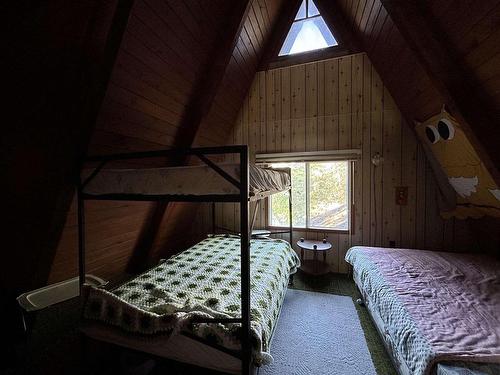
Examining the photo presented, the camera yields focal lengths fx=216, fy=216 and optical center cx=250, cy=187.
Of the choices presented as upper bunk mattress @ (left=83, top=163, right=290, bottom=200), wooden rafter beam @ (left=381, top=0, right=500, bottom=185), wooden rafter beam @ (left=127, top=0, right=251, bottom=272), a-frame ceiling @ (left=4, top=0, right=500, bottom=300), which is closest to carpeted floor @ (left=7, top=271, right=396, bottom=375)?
a-frame ceiling @ (left=4, top=0, right=500, bottom=300)

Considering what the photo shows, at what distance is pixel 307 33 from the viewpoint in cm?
345

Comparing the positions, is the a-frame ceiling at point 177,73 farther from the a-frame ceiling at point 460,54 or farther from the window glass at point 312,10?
the window glass at point 312,10

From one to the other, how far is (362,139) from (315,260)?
77.4 inches

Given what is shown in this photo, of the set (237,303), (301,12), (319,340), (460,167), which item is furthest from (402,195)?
(301,12)

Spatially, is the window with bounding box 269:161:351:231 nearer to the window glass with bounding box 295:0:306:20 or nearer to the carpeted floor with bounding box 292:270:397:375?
the carpeted floor with bounding box 292:270:397:375

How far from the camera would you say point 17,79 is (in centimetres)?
128

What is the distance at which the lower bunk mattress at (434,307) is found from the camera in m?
1.22

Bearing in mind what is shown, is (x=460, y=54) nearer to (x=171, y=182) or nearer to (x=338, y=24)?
(x=338, y=24)

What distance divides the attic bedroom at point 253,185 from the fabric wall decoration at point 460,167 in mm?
25

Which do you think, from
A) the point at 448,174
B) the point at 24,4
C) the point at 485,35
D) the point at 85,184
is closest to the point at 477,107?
the point at 485,35

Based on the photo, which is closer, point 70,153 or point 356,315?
point 70,153

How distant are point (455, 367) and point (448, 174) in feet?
7.55

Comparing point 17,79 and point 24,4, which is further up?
point 24,4

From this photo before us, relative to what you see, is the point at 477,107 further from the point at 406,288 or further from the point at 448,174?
the point at 406,288
